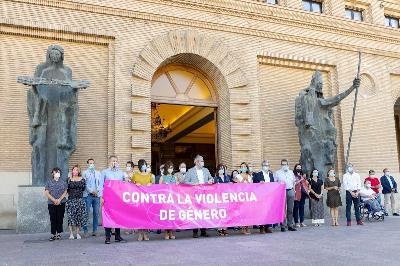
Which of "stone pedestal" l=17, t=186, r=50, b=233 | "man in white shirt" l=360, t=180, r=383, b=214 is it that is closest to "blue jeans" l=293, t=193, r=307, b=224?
"man in white shirt" l=360, t=180, r=383, b=214

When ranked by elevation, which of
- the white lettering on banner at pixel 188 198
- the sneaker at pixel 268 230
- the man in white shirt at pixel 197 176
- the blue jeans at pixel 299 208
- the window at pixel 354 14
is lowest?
the sneaker at pixel 268 230

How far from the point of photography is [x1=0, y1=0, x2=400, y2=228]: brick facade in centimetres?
1245

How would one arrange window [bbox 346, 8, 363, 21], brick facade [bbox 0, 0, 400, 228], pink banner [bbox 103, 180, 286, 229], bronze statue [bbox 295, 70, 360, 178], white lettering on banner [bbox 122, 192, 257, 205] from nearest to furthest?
pink banner [bbox 103, 180, 286, 229]
white lettering on banner [bbox 122, 192, 257, 205]
brick facade [bbox 0, 0, 400, 228]
bronze statue [bbox 295, 70, 360, 178]
window [bbox 346, 8, 363, 21]

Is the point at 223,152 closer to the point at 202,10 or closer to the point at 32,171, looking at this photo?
the point at 202,10

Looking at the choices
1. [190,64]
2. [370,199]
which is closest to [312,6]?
[190,64]

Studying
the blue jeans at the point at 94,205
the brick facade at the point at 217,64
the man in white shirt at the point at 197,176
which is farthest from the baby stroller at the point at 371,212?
the blue jeans at the point at 94,205

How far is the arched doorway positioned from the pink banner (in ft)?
18.0

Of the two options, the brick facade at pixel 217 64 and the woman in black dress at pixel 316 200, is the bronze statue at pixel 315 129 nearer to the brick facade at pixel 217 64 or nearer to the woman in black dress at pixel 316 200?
the brick facade at pixel 217 64

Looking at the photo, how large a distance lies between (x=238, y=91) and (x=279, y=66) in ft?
7.52

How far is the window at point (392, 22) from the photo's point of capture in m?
19.1

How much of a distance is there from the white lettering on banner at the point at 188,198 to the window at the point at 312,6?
10.2 metres

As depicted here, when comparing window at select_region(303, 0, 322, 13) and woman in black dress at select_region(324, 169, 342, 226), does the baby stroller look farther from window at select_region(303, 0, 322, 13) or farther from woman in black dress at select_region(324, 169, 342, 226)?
window at select_region(303, 0, 322, 13)

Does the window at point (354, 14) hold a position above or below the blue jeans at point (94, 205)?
above

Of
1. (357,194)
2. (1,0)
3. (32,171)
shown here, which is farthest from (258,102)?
(1,0)
